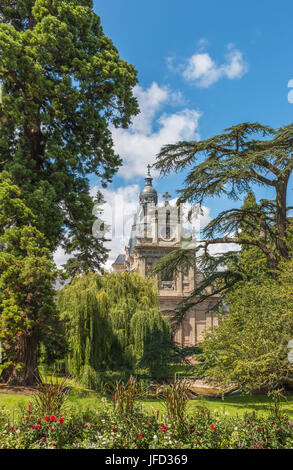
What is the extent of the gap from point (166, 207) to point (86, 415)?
3292 cm

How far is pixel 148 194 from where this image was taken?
4956 cm

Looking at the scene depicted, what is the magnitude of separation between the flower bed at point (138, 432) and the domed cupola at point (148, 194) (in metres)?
43.0

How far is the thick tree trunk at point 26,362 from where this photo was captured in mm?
9820

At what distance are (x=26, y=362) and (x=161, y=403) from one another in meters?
4.37

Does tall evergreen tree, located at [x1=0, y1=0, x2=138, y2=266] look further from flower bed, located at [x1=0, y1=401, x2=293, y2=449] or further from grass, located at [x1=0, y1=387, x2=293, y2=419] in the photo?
flower bed, located at [x1=0, y1=401, x2=293, y2=449]

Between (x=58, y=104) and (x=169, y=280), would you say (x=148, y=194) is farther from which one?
(x=58, y=104)

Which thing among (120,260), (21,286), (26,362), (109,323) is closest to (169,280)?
(120,260)

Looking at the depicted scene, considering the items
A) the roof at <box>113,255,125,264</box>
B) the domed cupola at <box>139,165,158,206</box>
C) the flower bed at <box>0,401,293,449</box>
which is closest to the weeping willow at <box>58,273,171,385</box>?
the flower bed at <box>0,401,293,449</box>

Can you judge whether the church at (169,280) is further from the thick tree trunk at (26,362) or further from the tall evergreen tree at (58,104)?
the thick tree trunk at (26,362)

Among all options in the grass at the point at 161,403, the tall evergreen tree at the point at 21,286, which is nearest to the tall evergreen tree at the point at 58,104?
the tall evergreen tree at the point at 21,286

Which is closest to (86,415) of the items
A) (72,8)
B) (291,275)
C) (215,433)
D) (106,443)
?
(106,443)

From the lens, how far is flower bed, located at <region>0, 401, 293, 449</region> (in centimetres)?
572

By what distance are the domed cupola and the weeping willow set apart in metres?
31.5
